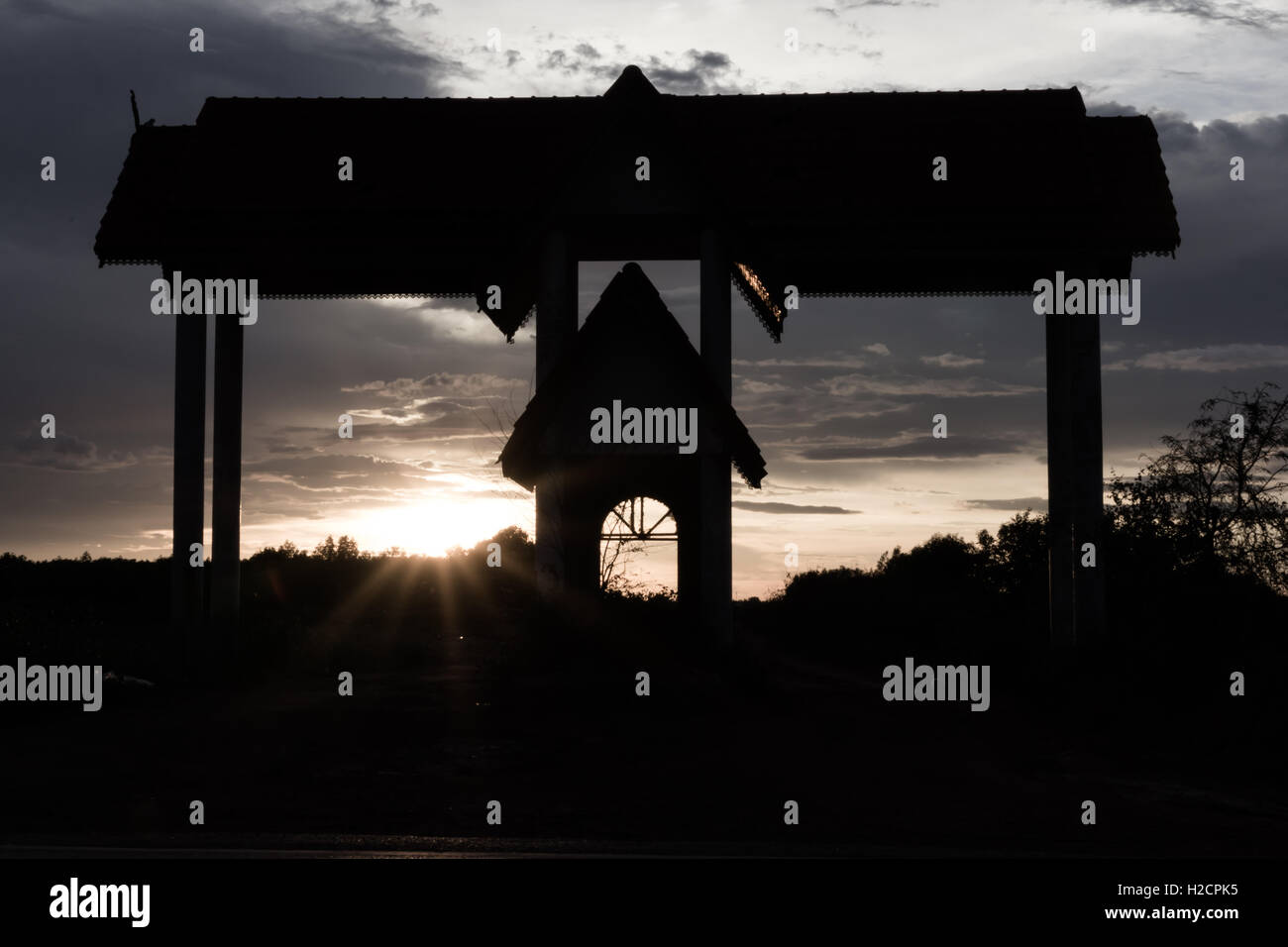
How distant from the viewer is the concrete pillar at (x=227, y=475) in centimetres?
2250

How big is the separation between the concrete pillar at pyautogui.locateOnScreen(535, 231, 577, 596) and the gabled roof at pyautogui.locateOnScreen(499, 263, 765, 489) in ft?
1.61

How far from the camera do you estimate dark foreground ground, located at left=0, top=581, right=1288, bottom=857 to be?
36.7 ft

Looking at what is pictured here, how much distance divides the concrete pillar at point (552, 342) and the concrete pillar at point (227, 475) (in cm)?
609

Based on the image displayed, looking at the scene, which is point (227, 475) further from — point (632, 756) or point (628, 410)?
point (632, 756)

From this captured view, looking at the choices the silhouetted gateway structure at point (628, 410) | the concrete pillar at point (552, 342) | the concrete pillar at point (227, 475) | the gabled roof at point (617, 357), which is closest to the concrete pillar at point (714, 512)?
the silhouetted gateway structure at point (628, 410)

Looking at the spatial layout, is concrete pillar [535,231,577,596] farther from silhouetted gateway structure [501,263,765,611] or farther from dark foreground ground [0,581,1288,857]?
dark foreground ground [0,581,1288,857]

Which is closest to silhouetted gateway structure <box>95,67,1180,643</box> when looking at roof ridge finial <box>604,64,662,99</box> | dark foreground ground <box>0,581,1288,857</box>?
roof ridge finial <box>604,64,662,99</box>

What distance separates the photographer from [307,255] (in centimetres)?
2295

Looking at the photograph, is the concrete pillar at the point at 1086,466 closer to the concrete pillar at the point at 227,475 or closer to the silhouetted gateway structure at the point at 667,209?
the silhouetted gateway structure at the point at 667,209

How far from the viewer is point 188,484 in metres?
21.9
